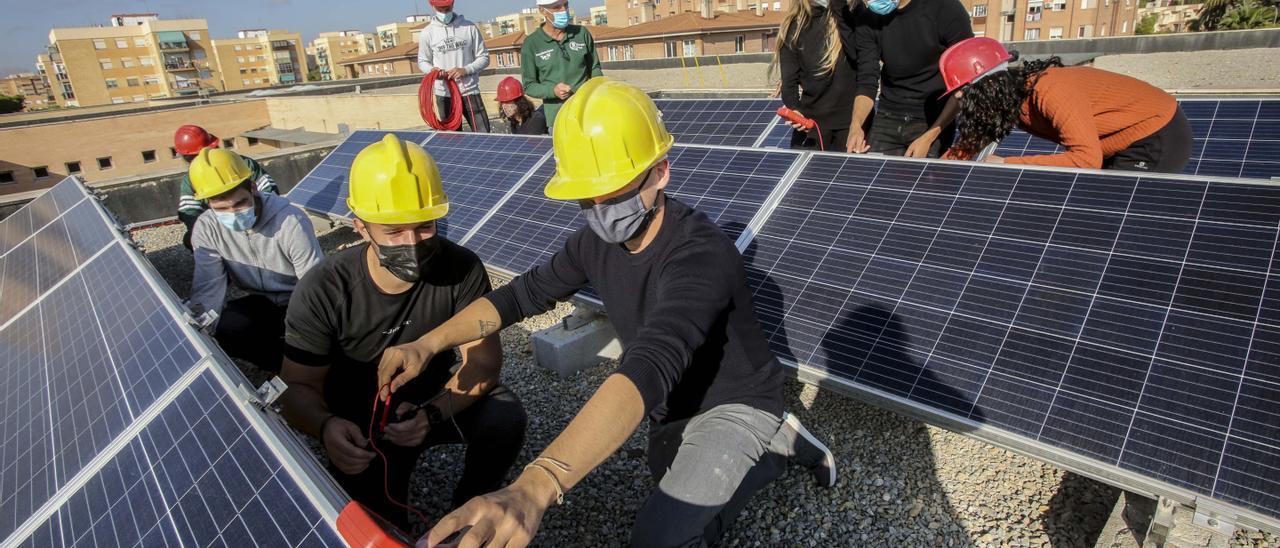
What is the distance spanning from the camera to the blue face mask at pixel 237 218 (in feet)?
14.5

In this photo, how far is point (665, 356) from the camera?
201cm

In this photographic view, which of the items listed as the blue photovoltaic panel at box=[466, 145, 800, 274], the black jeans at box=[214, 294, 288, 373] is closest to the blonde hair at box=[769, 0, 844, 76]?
the blue photovoltaic panel at box=[466, 145, 800, 274]

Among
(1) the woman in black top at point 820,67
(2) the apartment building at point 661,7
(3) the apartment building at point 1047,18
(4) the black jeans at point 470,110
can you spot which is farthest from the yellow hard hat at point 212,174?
(2) the apartment building at point 661,7

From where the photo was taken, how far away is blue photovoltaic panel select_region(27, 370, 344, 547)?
5.45 ft

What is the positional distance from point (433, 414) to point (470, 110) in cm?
691

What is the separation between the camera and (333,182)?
27.0ft

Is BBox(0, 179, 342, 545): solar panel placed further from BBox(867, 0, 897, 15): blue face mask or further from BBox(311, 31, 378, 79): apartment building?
BBox(311, 31, 378, 79): apartment building

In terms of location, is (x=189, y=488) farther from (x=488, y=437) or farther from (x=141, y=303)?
(x=141, y=303)

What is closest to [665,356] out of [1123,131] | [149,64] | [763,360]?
[763,360]

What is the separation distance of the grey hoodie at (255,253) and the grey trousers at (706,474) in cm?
326

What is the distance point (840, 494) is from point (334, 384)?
2.63 metres

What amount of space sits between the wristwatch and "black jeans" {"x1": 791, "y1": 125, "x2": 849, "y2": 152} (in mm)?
4175

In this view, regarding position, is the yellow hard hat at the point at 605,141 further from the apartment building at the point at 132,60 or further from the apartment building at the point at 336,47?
the apartment building at the point at 336,47

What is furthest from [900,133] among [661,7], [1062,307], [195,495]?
[661,7]
